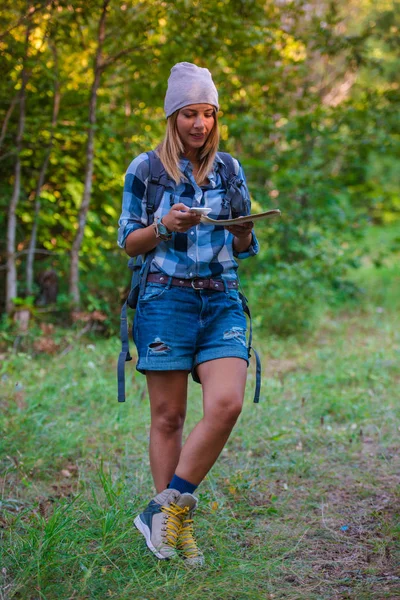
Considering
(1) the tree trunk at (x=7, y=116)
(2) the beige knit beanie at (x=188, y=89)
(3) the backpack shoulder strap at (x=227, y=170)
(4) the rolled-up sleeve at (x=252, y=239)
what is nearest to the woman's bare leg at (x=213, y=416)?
(4) the rolled-up sleeve at (x=252, y=239)

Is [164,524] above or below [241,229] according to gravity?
below

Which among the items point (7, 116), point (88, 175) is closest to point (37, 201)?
point (88, 175)

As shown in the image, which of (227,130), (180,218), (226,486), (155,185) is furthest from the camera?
(227,130)

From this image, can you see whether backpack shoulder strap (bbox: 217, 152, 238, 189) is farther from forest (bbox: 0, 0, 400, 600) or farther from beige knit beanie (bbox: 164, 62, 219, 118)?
forest (bbox: 0, 0, 400, 600)

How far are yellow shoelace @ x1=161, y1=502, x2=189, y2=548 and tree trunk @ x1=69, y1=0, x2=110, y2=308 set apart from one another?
13.7ft

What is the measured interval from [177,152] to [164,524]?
146cm

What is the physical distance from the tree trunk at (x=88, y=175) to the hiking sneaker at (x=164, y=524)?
4.12m

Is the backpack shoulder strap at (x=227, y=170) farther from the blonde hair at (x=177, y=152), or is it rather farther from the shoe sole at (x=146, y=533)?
the shoe sole at (x=146, y=533)

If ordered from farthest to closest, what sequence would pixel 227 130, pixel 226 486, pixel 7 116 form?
pixel 227 130 → pixel 7 116 → pixel 226 486

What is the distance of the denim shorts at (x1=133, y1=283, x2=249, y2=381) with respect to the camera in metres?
2.69

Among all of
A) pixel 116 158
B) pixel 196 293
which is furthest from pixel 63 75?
pixel 196 293

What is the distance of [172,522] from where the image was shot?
104 inches

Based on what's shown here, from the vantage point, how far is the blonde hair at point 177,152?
271 centimetres

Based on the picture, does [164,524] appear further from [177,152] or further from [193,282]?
[177,152]
